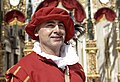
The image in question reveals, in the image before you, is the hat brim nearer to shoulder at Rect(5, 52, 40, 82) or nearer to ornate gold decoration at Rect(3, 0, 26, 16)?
shoulder at Rect(5, 52, 40, 82)

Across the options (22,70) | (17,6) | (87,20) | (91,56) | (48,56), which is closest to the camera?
(22,70)

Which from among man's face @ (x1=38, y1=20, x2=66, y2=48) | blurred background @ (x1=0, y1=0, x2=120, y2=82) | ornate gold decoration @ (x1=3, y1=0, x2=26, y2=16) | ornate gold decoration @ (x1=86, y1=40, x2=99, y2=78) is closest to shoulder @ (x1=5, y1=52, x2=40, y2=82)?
man's face @ (x1=38, y1=20, x2=66, y2=48)

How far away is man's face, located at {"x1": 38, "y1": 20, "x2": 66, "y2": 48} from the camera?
1.51 metres

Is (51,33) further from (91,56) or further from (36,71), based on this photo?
(91,56)

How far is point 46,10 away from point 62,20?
0.09 metres

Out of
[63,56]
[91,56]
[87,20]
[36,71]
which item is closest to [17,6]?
[87,20]

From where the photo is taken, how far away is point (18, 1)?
24.7 feet

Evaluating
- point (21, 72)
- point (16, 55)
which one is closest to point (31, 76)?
point (21, 72)

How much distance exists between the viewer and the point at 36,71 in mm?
1439

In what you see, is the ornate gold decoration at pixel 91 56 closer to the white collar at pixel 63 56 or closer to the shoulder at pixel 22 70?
the white collar at pixel 63 56

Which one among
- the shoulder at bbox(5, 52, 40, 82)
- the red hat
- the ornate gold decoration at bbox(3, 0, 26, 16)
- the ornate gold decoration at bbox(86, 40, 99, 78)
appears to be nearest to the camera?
the shoulder at bbox(5, 52, 40, 82)

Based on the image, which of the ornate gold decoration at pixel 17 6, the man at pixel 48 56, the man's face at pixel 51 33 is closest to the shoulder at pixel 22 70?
the man at pixel 48 56

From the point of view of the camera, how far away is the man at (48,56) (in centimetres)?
143

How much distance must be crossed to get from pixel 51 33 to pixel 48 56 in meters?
0.11
